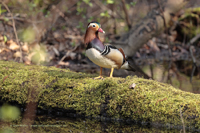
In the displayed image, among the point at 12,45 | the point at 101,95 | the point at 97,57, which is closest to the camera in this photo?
the point at 101,95

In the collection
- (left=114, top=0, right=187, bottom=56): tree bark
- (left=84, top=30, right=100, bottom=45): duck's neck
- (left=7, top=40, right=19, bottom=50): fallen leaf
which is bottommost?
(left=84, top=30, right=100, bottom=45): duck's neck

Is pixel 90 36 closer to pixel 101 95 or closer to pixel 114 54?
pixel 114 54

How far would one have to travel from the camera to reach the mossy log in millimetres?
2863

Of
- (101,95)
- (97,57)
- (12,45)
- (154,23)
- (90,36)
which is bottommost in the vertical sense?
(101,95)

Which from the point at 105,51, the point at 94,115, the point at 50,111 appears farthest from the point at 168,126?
the point at 50,111

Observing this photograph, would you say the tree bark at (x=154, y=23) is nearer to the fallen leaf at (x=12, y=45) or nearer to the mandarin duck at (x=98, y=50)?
the fallen leaf at (x=12, y=45)

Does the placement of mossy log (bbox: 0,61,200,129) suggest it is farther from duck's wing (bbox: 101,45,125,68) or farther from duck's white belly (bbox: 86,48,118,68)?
duck's wing (bbox: 101,45,125,68)

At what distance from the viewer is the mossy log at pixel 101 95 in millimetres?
2863

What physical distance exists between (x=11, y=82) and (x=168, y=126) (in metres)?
A: 2.17

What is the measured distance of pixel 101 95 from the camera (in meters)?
3.24

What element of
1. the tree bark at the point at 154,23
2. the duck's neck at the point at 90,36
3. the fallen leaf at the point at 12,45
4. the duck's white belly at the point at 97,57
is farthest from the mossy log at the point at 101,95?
the tree bark at the point at 154,23

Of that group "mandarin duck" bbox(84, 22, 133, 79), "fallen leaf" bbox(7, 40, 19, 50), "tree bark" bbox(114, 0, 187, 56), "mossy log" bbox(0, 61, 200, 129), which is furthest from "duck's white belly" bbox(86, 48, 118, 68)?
"tree bark" bbox(114, 0, 187, 56)

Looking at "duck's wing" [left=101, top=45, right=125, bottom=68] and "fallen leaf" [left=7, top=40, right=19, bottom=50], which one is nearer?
"duck's wing" [left=101, top=45, right=125, bottom=68]

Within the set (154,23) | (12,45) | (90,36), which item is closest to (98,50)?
(90,36)
